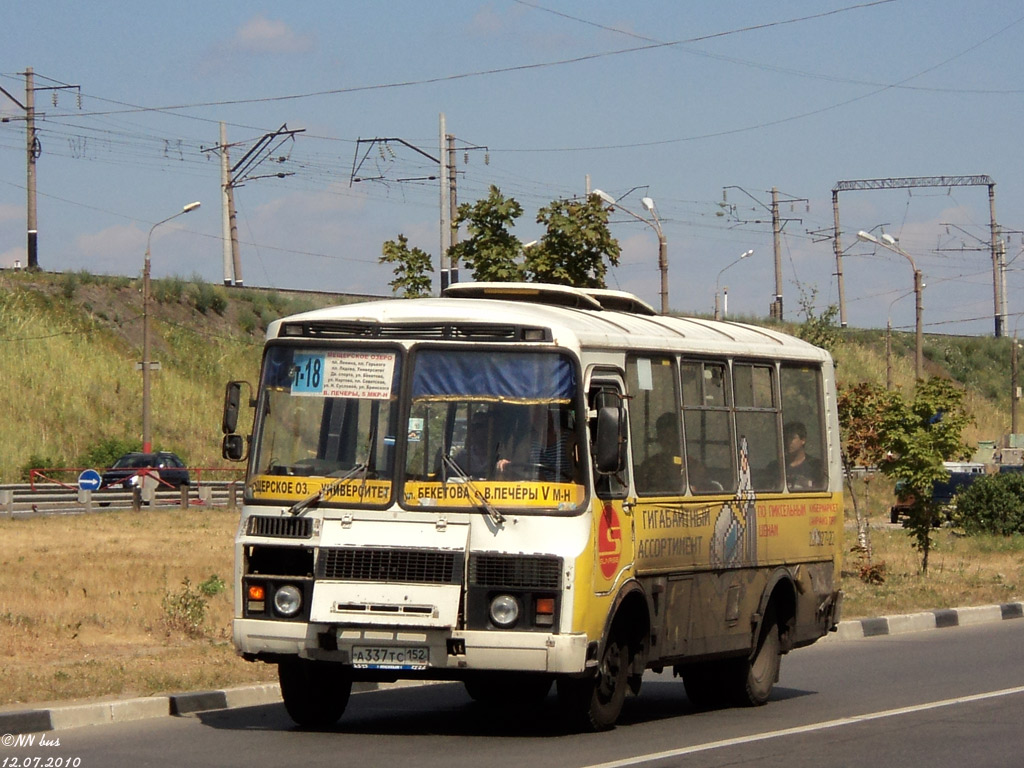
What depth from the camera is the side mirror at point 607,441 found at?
988 cm

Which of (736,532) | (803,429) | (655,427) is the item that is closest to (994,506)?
(803,429)

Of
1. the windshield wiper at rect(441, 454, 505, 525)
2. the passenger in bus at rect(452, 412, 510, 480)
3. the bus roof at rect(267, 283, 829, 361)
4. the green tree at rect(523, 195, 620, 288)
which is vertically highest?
the green tree at rect(523, 195, 620, 288)

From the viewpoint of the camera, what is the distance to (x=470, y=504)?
33.0ft

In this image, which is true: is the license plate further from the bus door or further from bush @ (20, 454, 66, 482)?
bush @ (20, 454, 66, 482)

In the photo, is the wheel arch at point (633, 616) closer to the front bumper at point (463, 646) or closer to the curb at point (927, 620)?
the front bumper at point (463, 646)

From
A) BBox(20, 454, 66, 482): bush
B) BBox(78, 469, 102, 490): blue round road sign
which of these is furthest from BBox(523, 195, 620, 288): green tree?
BBox(20, 454, 66, 482): bush

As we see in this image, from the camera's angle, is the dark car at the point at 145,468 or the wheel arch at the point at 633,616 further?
the dark car at the point at 145,468

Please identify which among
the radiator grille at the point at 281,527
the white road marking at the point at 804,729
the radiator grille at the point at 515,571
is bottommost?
the white road marking at the point at 804,729

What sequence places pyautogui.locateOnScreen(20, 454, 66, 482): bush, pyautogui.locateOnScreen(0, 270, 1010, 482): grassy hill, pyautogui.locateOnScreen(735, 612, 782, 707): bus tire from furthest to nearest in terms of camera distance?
1. pyautogui.locateOnScreen(0, 270, 1010, 482): grassy hill
2. pyautogui.locateOnScreen(20, 454, 66, 482): bush
3. pyautogui.locateOnScreen(735, 612, 782, 707): bus tire

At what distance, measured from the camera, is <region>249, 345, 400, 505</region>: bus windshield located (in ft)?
33.8

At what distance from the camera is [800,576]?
1338 centimetres

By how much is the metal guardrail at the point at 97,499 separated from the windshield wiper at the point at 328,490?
102ft

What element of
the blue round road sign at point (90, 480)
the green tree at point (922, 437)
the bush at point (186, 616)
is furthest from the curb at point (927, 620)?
the blue round road sign at point (90, 480)

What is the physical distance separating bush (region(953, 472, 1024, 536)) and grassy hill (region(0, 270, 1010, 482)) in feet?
93.1
